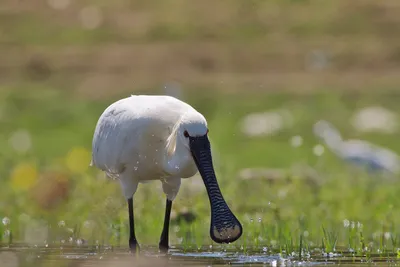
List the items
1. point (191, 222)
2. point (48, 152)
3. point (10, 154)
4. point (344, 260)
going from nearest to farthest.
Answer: point (344, 260) → point (191, 222) → point (10, 154) → point (48, 152)

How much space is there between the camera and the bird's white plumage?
8250 millimetres

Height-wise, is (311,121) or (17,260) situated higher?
(311,121)

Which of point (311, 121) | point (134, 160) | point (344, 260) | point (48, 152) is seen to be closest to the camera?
point (344, 260)

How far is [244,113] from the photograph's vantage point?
74.8ft

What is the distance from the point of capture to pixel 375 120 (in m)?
21.6

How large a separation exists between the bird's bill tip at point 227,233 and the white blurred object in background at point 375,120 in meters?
12.7

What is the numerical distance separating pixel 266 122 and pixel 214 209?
13.5 metres

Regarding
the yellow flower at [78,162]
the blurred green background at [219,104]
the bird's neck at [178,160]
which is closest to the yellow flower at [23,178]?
the blurred green background at [219,104]

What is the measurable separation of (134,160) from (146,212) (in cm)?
236

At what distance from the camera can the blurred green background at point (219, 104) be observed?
412 inches

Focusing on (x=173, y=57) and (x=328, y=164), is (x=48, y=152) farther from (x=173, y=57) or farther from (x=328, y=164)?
(x=173, y=57)

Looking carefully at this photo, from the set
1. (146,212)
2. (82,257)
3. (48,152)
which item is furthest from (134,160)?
(48,152)

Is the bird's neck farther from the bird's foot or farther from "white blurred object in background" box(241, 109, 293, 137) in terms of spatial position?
→ "white blurred object in background" box(241, 109, 293, 137)

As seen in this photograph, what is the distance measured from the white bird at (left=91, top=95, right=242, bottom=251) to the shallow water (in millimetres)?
203
